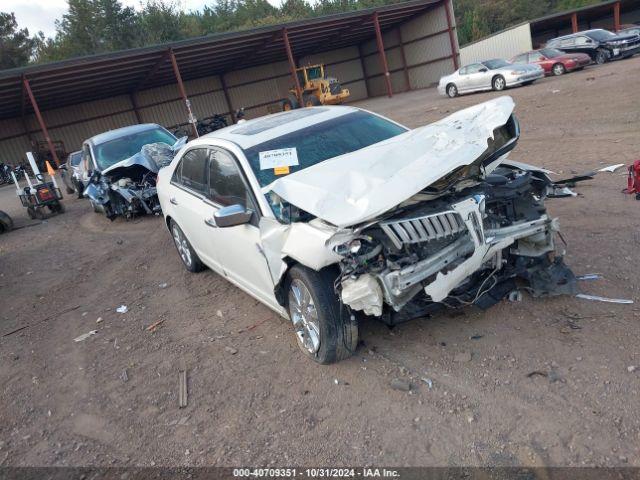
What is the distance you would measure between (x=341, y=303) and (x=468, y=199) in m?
1.08

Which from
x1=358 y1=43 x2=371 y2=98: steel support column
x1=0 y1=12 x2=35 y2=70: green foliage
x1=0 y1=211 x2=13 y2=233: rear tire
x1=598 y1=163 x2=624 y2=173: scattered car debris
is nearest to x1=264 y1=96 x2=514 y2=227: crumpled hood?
x1=598 y1=163 x2=624 y2=173: scattered car debris

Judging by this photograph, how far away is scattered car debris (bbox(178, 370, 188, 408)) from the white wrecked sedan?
34.3 inches

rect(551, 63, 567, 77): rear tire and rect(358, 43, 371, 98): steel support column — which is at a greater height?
rect(358, 43, 371, 98): steel support column

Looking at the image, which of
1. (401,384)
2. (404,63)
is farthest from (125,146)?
(404,63)

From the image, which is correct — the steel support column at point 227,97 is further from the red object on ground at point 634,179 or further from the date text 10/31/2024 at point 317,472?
the date text 10/31/2024 at point 317,472

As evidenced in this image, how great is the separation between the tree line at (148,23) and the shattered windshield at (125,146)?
157 feet

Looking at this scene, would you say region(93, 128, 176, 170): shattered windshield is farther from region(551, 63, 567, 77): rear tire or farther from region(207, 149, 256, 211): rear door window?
region(551, 63, 567, 77): rear tire

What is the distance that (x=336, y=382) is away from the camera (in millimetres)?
3430

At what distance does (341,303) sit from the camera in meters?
3.36

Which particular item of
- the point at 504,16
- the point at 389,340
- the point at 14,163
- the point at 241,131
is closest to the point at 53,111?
the point at 14,163

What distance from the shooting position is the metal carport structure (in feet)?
73.4

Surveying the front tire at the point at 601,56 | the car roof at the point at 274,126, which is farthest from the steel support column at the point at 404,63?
the car roof at the point at 274,126

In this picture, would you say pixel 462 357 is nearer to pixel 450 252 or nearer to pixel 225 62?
pixel 450 252

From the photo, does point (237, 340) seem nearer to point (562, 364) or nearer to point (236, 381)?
point (236, 381)
